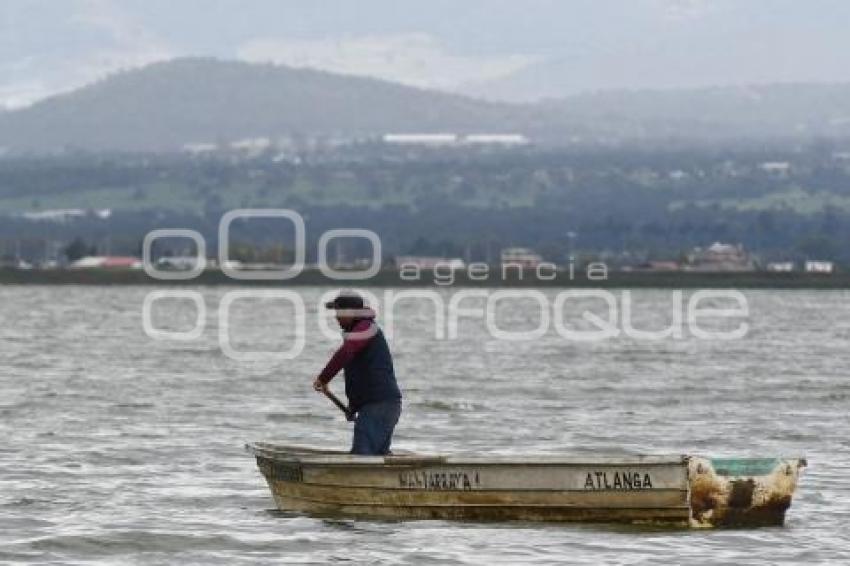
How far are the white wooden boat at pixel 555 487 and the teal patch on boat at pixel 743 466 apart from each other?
1 centimetres

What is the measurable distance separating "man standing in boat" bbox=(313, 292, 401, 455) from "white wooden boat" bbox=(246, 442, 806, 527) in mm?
417

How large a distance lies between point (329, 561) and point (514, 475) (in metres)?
2.40

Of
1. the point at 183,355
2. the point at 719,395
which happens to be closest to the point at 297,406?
the point at 719,395

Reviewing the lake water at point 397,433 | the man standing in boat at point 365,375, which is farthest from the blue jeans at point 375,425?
the lake water at point 397,433

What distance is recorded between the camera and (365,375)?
29172mm

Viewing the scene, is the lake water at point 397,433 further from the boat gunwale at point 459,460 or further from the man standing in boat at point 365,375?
the man standing in boat at point 365,375

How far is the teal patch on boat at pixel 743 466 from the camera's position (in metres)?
28.0

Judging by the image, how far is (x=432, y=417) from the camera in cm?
4709

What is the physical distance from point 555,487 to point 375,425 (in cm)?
225

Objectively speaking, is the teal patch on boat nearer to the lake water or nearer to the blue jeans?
the lake water

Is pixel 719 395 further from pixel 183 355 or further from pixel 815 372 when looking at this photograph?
pixel 183 355

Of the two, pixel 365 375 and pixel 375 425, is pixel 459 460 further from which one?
pixel 365 375

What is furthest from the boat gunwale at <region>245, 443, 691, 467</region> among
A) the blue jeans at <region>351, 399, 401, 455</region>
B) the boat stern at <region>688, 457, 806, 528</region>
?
the boat stern at <region>688, 457, 806, 528</region>

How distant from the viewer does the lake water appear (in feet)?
92.1
